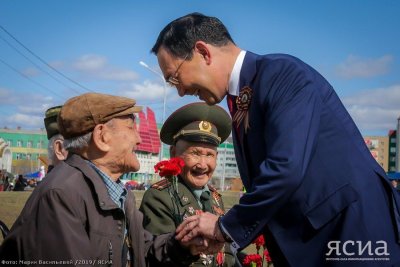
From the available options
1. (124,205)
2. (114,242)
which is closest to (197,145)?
(124,205)

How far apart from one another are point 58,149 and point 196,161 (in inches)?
47.1

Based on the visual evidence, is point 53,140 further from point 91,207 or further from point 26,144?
point 26,144

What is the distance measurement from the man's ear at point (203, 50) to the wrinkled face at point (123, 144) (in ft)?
2.29

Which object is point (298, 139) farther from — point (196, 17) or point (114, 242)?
point (114, 242)

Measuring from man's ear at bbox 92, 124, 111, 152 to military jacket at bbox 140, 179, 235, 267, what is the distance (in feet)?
3.36

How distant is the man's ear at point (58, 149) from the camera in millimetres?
4166

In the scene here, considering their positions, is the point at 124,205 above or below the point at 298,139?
below

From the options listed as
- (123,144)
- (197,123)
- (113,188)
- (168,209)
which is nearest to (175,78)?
(123,144)

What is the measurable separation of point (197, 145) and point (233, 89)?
1.93 m

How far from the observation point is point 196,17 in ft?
8.54

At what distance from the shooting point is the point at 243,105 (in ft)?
7.92

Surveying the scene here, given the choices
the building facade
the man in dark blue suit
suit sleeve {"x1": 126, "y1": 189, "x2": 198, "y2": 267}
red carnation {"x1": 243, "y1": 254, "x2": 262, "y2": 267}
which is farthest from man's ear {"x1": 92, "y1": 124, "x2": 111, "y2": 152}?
the building facade

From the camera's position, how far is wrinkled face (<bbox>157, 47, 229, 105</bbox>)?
2541mm

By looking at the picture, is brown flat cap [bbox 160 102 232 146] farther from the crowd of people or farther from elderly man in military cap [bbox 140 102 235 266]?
the crowd of people
